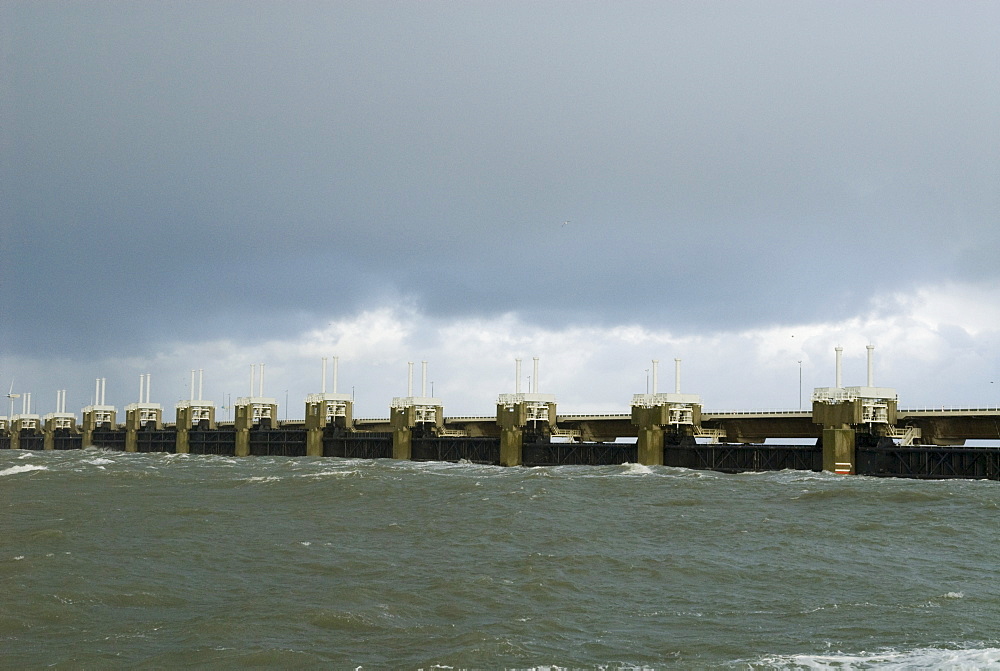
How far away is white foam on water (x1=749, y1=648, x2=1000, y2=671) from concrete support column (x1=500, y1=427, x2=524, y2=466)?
76.1 metres

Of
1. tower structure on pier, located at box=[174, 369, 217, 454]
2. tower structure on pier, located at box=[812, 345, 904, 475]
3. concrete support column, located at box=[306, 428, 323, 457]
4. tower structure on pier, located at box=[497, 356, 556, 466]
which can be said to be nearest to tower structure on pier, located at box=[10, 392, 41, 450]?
tower structure on pier, located at box=[174, 369, 217, 454]

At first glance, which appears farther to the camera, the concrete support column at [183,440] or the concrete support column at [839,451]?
the concrete support column at [183,440]

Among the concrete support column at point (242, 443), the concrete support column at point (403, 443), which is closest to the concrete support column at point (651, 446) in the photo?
the concrete support column at point (403, 443)

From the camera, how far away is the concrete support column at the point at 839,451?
72312 millimetres

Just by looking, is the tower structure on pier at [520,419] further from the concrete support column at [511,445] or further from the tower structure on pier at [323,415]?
the tower structure on pier at [323,415]

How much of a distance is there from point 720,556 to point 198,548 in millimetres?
16683

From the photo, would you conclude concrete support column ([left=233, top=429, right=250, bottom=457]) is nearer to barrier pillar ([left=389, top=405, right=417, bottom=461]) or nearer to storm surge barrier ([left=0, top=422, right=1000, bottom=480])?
storm surge barrier ([left=0, top=422, right=1000, bottom=480])

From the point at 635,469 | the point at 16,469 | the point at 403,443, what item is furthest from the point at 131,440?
the point at 635,469

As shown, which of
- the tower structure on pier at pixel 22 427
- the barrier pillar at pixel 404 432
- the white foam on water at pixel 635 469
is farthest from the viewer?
the tower structure on pier at pixel 22 427

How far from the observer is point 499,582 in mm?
26203

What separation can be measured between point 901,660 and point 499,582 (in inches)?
421

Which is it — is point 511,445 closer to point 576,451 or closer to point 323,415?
point 576,451

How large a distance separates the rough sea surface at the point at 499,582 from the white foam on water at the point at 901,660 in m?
0.07

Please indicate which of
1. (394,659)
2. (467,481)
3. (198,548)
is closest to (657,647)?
(394,659)
